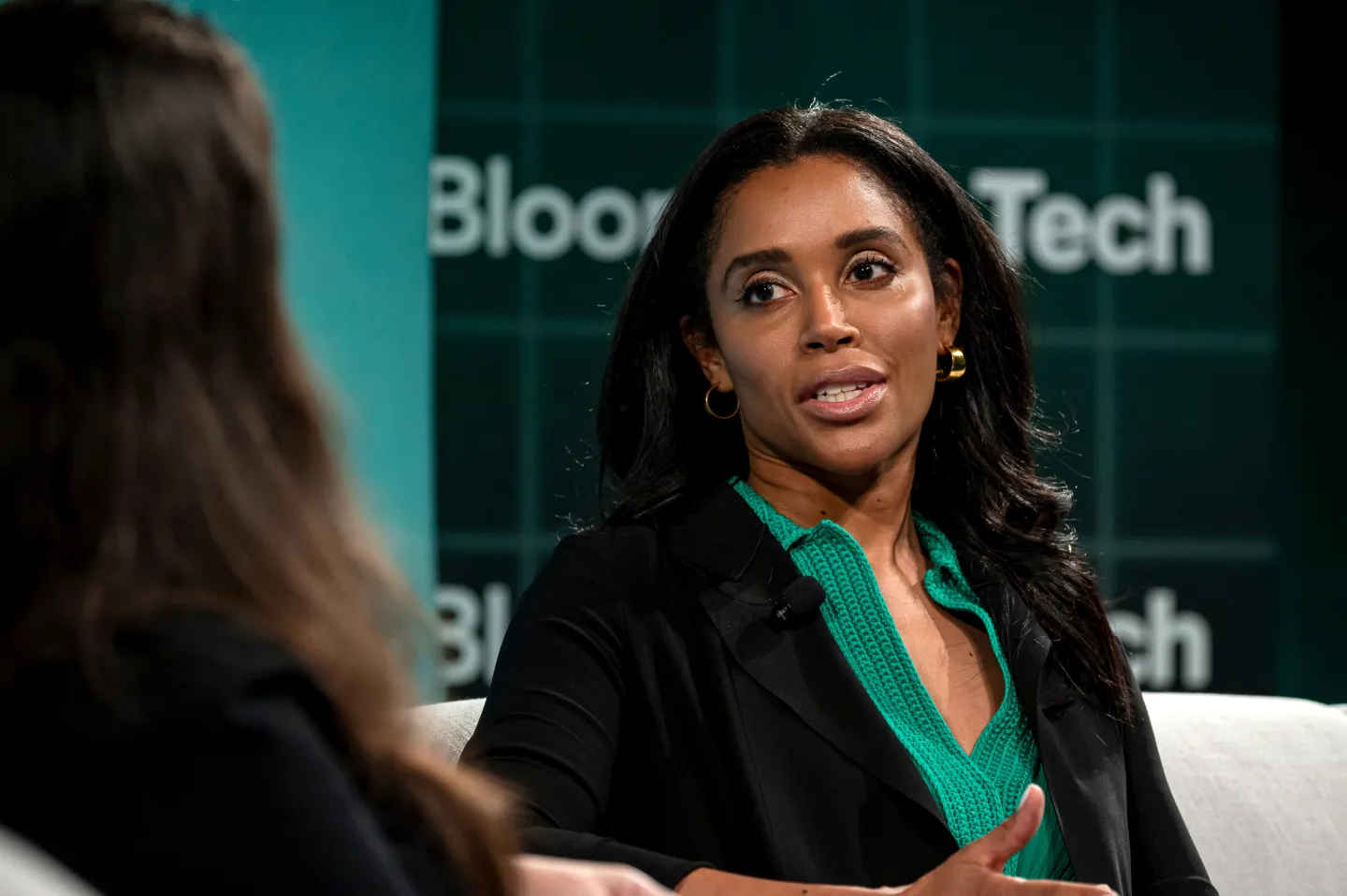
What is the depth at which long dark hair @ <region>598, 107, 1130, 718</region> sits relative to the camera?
2.21 metres

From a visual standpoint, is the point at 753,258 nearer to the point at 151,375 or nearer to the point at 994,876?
the point at 994,876

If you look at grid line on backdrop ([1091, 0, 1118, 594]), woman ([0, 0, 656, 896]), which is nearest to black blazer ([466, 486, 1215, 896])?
woman ([0, 0, 656, 896])

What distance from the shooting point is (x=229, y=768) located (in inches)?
31.0

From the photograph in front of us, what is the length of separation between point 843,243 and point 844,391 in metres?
0.20

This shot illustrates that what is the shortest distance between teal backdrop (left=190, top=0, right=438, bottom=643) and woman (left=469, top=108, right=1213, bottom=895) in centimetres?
114

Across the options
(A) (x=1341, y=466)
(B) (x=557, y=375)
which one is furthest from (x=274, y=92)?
(A) (x=1341, y=466)

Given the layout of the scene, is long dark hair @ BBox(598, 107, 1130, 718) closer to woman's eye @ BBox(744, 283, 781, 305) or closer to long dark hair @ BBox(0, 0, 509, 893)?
woman's eye @ BBox(744, 283, 781, 305)

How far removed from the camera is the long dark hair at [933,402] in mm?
2207

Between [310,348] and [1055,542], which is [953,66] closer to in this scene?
[1055,542]

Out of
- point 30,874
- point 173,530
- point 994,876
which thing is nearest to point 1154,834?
point 994,876

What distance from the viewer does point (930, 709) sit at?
200 cm

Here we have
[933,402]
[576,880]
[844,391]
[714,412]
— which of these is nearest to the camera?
[576,880]

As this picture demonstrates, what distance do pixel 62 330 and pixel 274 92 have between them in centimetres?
240

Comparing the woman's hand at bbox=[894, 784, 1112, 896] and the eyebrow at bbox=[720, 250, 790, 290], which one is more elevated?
the eyebrow at bbox=[720, 250, 790, 290]
